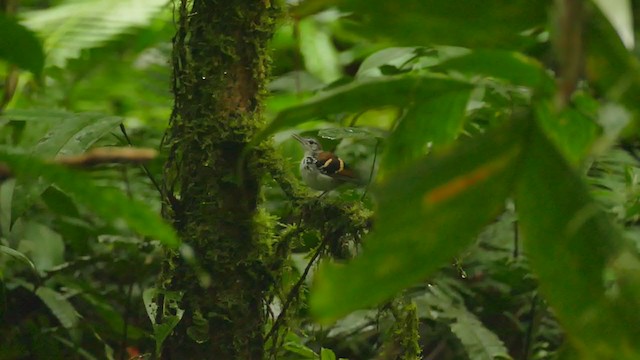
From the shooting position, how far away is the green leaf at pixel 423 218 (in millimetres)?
525

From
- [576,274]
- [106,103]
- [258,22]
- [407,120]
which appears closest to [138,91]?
[106,103]

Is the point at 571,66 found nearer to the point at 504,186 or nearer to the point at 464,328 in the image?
the point at 504,186

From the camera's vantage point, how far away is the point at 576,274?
1.81 ft

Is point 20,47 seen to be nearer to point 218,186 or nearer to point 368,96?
point 368,96

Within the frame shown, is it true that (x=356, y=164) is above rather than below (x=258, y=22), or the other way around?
below

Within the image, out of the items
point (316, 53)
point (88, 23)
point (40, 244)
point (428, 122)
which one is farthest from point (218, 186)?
point (316, 53)

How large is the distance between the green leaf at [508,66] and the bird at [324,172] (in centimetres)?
97

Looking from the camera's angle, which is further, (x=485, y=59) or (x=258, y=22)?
(x=258, y=22)

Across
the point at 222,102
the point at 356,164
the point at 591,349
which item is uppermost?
the point at 591,349

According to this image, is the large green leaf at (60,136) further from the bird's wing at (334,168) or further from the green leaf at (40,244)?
the green leaf at (40,244)

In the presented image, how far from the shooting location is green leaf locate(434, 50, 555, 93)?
630 millimetres

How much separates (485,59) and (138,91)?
235 centimetres

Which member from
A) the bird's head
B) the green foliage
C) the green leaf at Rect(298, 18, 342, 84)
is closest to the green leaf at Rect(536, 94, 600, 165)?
the green foliage

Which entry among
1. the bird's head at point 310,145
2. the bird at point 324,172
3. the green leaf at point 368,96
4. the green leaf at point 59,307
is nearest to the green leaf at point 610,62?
the green leaf at point 368,96
